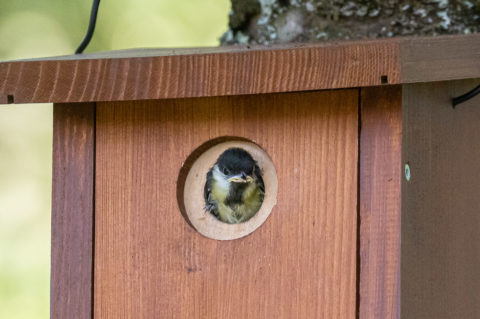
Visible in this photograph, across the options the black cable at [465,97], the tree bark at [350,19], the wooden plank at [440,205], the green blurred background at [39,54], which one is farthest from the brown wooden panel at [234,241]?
the green blurred background at [39,54]

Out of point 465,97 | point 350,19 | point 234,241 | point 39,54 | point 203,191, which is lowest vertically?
point 234,241

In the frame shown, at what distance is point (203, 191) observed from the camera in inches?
70.8

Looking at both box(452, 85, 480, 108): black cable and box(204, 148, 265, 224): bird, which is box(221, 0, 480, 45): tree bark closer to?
box(452, 85, 480, 108): black cable

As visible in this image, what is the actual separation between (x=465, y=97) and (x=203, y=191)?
2.02ft

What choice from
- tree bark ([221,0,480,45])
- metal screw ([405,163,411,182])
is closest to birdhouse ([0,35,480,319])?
metal screw ([405,163,411,182])

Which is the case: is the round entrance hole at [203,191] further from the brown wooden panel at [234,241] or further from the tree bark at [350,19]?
the tree bark at [350,19]

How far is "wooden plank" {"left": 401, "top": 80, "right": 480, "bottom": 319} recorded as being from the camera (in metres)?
1.58

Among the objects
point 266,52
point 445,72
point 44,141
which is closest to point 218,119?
point 266,52

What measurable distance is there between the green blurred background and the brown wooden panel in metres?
2.03

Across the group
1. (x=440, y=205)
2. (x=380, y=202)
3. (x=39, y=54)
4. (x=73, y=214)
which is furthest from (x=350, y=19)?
(x=39, y=54)

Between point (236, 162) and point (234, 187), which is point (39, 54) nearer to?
point (234, 187)

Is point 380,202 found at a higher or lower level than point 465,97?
lower

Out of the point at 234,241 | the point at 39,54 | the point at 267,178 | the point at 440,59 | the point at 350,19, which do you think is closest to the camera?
the point at 440,59

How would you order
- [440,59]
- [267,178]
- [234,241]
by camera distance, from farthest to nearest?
[267,178] < [234,241] < [440,59]
